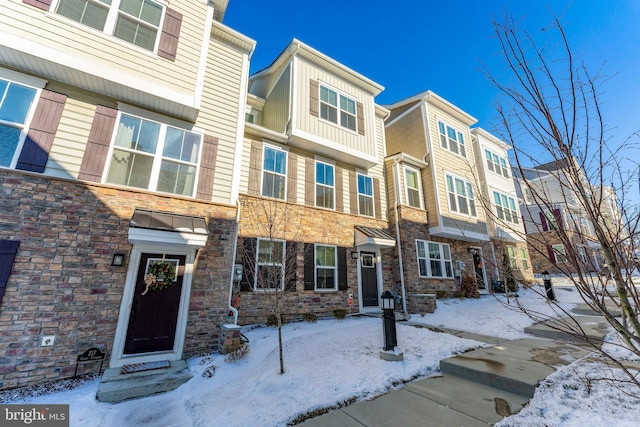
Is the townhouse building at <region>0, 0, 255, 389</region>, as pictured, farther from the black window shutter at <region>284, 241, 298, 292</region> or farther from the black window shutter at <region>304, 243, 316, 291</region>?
the black window shutter at <region>304, 243, 316, 291</region>

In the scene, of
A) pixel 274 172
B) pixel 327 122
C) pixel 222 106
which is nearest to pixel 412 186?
pixel 327 122

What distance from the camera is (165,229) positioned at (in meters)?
5.63

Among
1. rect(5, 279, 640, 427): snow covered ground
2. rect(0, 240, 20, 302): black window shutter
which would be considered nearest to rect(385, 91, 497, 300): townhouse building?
rect(5, 279, 640, 427): snow covered ground

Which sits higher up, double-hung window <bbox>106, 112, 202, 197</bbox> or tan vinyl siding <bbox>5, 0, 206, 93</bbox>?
tan vinyl siding <bbox>5, 0, 206, 93</bbox>

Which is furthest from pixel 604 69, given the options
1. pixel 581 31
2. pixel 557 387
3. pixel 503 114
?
pixel 557 387

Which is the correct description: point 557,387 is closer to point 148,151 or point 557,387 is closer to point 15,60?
point 148,151

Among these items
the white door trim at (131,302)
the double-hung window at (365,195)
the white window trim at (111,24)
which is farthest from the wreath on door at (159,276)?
the double-hung window at (365,195)

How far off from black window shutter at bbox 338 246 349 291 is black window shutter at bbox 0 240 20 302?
26.2 ft

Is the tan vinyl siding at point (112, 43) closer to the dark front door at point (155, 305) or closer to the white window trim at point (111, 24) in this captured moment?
the white window trim at point (111, 24)

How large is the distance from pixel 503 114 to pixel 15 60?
8.65m

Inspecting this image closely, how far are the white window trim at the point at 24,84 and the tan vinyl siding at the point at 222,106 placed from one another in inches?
123

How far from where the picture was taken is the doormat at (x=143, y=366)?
5125mm

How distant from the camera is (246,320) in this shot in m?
7.68

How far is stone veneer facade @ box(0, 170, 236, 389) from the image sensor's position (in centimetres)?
480
